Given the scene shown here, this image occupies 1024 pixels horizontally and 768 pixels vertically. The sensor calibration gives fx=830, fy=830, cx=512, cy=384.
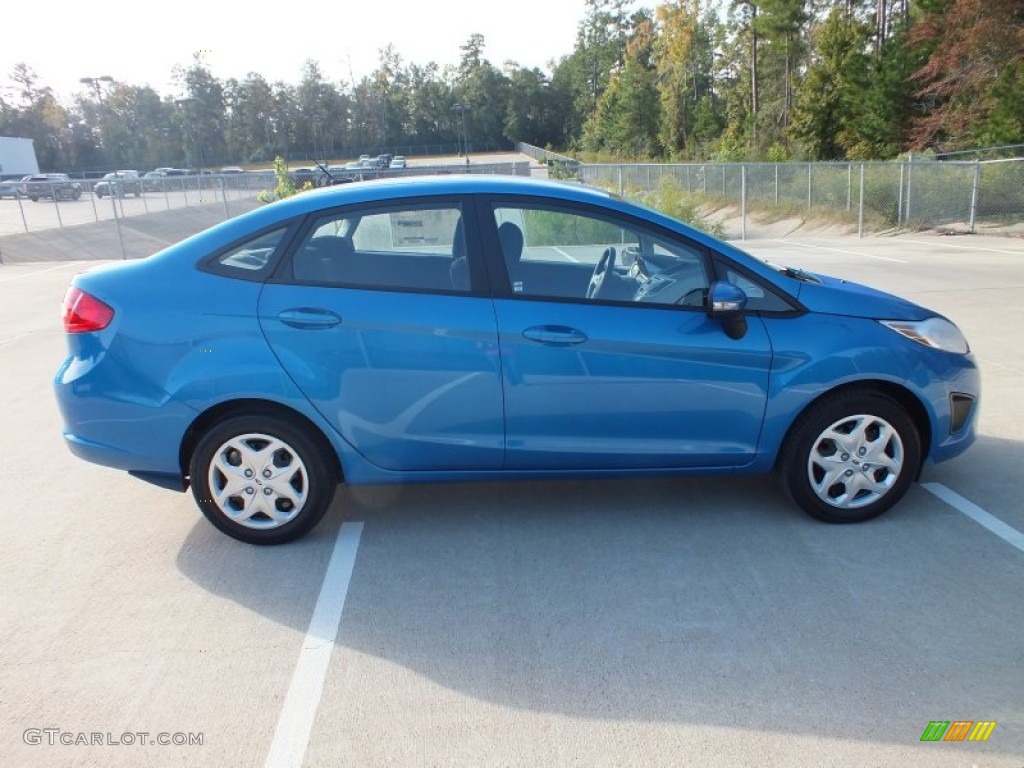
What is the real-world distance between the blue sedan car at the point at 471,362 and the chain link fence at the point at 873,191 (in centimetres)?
1706

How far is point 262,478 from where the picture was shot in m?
3.93

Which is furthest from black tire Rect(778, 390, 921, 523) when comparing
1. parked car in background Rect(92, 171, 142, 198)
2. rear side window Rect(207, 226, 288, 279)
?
parked car in background Rect(92, 171, 142, 198)

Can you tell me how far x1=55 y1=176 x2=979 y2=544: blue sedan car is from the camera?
3811 millimetres

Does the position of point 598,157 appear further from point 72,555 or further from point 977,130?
point 72,555

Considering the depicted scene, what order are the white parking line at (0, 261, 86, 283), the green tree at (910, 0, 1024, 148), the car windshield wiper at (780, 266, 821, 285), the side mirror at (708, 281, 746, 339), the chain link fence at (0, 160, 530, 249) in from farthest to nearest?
the chain link fence at (0, 160, 530, 249), the green tree at (910, 0, 1024, 148), the white parking line at (0, 261, 86, 283), the car windshield wiper at (780, 266, 821, 285), the side mirror at (708, 281, 746, 339)

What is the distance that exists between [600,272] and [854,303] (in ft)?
4.11

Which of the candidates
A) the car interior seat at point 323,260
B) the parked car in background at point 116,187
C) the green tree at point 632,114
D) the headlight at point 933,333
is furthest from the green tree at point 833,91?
the car interior seat at point 323,260

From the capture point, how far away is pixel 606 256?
13.8 ft

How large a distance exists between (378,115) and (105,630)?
102627 millimetres

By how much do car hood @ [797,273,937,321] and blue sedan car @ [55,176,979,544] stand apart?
0.02m

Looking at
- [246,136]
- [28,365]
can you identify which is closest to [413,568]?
[28,365]

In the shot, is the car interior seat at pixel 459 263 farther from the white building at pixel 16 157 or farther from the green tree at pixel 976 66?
the white building at pixel 16 157

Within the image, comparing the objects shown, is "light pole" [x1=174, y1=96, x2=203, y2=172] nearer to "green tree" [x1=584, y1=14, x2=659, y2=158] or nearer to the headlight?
"green tree" [x1=584, y1=14, x2=659, y2=158]

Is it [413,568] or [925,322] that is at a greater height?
[925,322]
